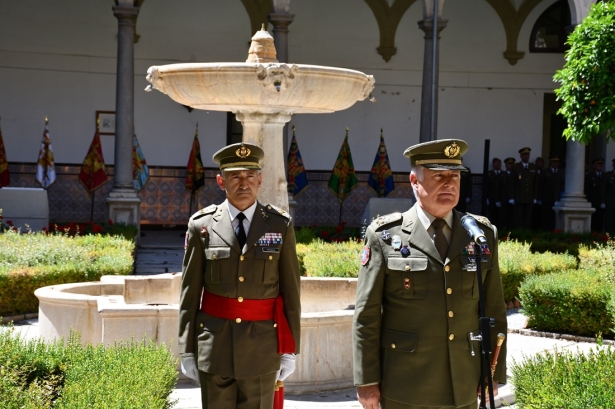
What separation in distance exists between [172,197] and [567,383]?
15567 mm

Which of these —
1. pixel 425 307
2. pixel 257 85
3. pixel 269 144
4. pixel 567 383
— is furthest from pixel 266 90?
pixel 425 307

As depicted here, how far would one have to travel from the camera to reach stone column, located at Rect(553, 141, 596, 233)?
18141mm

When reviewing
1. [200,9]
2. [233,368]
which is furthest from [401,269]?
[200,9]

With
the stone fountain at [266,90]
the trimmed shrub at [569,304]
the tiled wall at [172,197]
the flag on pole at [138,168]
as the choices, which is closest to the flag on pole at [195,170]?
the tiled wall at [172,197]

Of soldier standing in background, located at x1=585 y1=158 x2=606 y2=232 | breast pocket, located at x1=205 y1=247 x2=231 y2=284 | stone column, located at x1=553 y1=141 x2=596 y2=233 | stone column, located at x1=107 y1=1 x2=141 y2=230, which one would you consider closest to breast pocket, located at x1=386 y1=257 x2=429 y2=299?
breast pocket, located at x1=205 y1=247 x2=231 y2=284

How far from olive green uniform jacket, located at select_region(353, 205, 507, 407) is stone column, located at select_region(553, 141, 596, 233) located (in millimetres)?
14744

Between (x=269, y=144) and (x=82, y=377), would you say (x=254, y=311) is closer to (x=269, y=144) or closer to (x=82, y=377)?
(x=82, y=377)

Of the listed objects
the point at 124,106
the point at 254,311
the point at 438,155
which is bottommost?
the point at 254,311

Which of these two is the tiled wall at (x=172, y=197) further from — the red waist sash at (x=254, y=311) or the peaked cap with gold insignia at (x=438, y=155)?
the peaked cap with gold insignia at (x=438, y=155)

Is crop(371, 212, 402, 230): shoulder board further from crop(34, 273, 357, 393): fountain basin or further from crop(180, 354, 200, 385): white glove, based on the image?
crop(34, 273, 357, 393): fountain basin

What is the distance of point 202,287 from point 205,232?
274 millimetres

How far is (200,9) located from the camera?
2028cm

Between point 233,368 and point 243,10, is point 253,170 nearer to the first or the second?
point 233,368

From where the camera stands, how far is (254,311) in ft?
15.4
